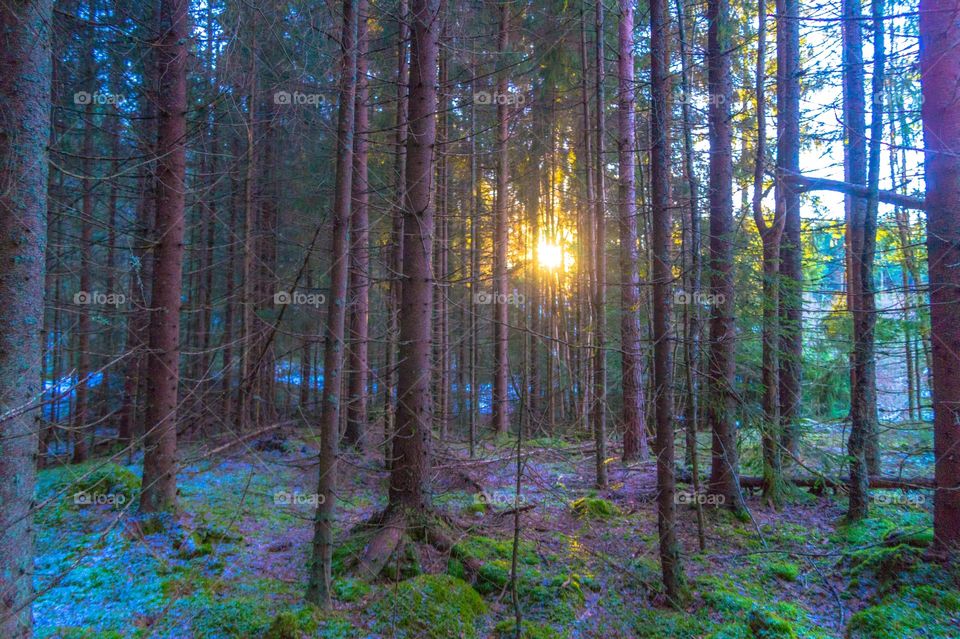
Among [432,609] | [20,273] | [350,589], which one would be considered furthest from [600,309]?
[20,273]

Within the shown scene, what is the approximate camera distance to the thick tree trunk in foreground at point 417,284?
529 centimetres

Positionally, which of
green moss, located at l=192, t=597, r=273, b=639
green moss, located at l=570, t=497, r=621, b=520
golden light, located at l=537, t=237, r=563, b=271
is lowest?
green moss, located at l=570, t=497, r=621, b=520

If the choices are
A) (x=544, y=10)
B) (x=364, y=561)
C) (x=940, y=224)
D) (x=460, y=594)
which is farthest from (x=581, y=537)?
(x=544, y=10)

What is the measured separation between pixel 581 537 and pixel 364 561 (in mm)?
2947

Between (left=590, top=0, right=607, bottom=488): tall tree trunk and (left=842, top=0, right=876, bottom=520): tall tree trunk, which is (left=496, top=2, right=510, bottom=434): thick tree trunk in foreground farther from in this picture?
(left=842, top=0, right=876, bottom=520): tall tree trunk

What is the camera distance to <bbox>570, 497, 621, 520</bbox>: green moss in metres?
7.26

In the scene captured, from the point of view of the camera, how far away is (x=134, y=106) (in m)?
11.3

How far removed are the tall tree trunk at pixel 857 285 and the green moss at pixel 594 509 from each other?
3.05m

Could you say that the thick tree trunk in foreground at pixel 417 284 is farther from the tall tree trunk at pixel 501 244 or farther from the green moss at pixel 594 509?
the tall tree trunk at pixel 501 244

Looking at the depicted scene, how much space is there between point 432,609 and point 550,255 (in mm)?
15048

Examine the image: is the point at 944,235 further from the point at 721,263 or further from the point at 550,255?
the point at 550,255

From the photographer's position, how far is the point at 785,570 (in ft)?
17.9

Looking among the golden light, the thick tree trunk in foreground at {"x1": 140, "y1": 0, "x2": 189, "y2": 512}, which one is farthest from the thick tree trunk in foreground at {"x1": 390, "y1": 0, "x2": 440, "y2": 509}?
the golden light

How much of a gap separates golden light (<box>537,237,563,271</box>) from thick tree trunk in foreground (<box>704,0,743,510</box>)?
32.2 ft
